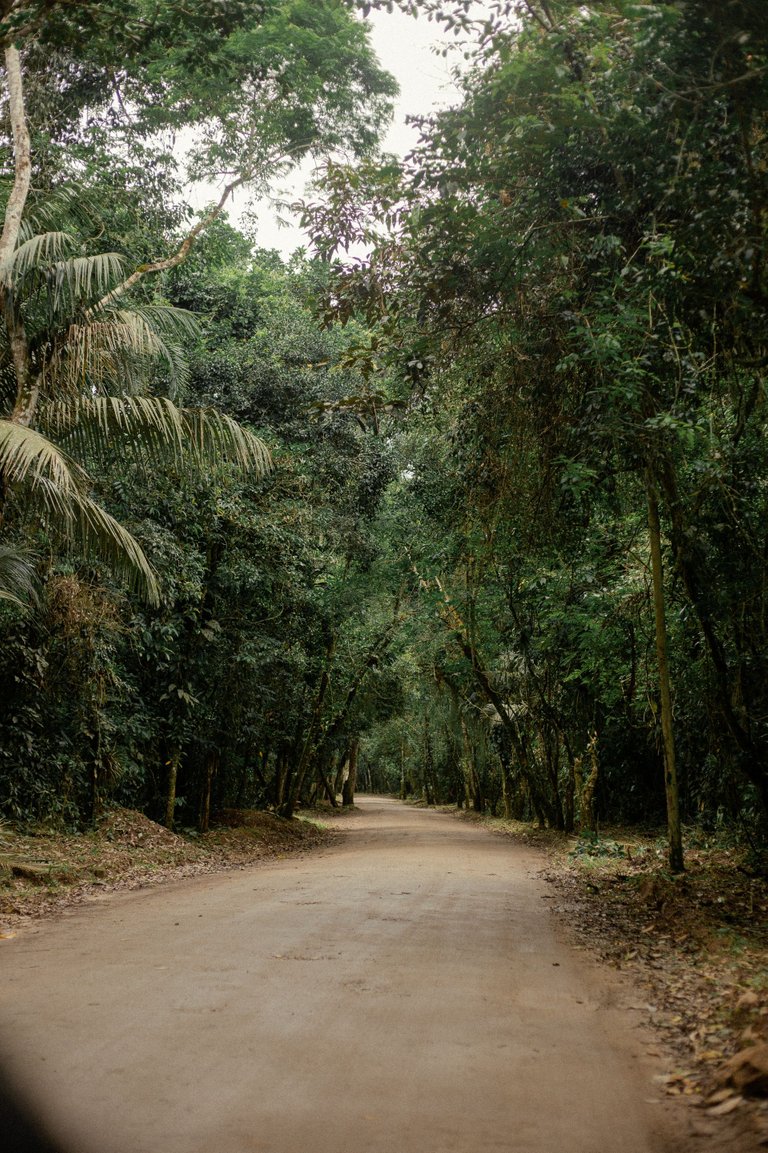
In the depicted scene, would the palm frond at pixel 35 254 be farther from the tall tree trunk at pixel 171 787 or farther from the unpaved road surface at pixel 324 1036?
the tall tree trunk at pixel 171 787

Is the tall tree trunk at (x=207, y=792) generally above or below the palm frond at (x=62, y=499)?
below

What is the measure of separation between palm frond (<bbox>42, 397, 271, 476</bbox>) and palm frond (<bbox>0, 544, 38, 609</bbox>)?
127 cm

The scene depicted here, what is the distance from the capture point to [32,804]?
12.9m

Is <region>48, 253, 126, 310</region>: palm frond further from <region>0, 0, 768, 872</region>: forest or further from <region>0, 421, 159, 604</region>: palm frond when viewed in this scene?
<region>0, 421, 159, 604</region>: palm frond

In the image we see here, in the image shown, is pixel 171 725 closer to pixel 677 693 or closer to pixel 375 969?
pixel 677 693

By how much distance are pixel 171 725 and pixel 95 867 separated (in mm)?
4766

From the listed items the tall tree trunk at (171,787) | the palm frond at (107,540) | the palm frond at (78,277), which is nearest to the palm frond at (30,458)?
the palm frond at (107,540)

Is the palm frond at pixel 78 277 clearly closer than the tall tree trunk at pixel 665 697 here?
Yes

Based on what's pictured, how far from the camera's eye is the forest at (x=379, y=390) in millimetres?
7121

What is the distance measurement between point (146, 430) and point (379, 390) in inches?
109

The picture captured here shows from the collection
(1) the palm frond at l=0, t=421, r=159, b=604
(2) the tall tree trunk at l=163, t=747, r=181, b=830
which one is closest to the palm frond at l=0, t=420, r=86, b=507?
(1) the palm frond at l=0, t=421, r=159, b=604

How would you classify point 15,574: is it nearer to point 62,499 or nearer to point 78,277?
point 62,499

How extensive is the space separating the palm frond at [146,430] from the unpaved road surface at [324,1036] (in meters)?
4.75

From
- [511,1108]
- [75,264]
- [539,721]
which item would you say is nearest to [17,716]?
[75,264]
